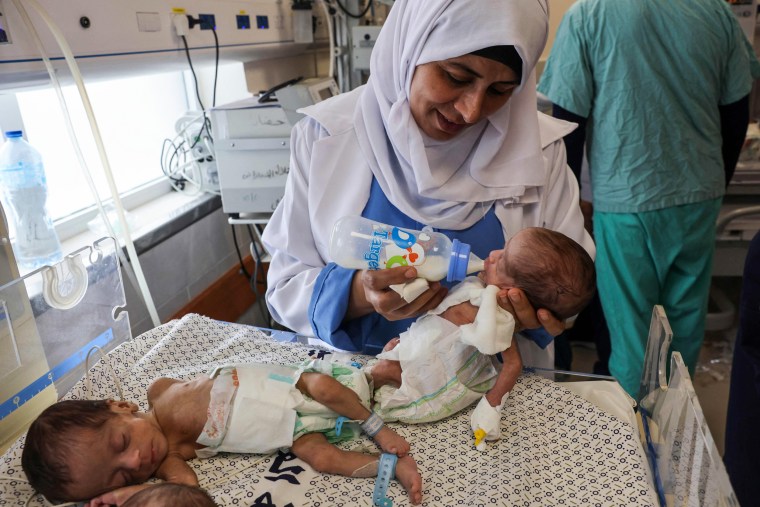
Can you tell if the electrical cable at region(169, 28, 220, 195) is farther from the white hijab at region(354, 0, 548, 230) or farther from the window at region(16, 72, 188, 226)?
the white hijab at region(354, 0, 548, 230)

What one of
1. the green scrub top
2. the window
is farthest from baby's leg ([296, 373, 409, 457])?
the green scrub top

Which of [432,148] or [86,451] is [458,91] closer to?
[432,148]

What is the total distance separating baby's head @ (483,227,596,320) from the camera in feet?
4.25

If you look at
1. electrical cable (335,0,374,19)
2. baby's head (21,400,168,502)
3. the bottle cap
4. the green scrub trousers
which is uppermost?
electrical cable (335,0,374,19)

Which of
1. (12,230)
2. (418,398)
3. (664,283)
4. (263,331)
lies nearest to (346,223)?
(418,398)

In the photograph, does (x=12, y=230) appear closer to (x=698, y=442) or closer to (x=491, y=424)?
(x=491, y=424)

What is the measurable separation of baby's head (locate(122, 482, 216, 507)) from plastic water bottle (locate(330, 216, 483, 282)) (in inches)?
20.7

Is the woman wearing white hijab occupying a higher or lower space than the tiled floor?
higher

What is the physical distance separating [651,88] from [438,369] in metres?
1.47

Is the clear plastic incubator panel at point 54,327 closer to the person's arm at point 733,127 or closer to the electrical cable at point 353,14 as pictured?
the electrical cable at point 353,14

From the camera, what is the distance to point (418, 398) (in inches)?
52.2

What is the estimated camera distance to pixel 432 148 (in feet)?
4.55

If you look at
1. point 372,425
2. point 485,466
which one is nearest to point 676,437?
point 485,466

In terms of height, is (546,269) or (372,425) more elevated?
(546,269)
